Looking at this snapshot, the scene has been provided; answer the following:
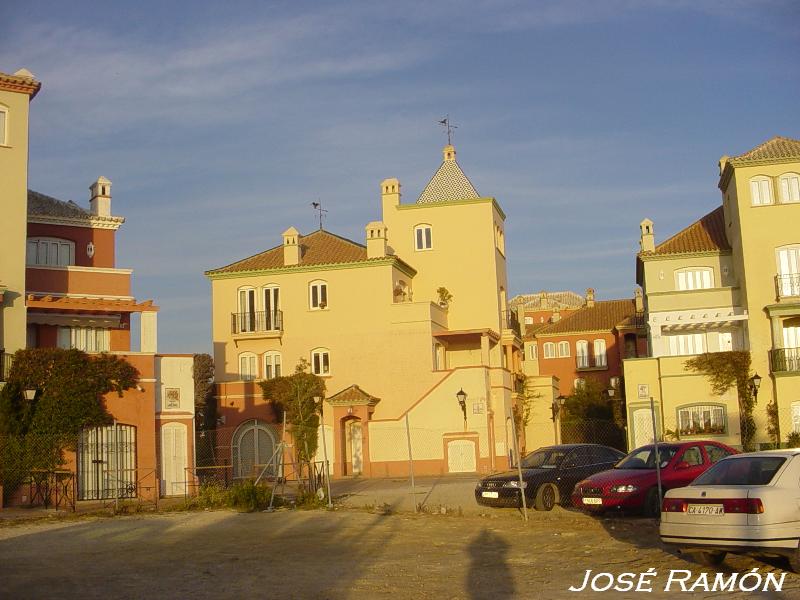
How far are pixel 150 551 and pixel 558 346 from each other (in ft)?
182

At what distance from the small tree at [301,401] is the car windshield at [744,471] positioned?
27.1 meters

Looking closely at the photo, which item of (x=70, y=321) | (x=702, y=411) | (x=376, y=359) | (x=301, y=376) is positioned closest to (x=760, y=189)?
(x=702, y=411)

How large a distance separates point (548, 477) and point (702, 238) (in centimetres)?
2780

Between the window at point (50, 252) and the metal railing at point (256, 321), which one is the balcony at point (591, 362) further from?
the window at point (50, 252)

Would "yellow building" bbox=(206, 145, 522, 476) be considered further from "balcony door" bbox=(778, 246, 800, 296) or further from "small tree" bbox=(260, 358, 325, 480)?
"balcony door" bbox=(778, 246, 800, 296)

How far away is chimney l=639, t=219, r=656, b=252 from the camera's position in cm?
4575

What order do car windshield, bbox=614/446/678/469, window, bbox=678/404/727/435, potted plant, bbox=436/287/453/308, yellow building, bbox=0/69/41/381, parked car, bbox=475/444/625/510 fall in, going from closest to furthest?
car windshield, bbox=614/446/678/469, parked car, bbox=475/444/625/510, yellow building, bbox=0/69/41/381, window, bbox=678/404/727/435, potted plant, bbox=436/287/453/308

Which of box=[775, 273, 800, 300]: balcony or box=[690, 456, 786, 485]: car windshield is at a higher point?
box=[775, 273, 800, 300]: balcony

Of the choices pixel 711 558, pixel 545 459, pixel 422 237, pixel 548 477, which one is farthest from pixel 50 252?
pixel 711 558

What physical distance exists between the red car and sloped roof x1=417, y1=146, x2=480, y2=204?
1190 inches

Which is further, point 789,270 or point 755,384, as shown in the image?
point 789,270

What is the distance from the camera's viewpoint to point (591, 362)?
67.6 m

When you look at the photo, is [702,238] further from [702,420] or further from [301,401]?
[301,401]

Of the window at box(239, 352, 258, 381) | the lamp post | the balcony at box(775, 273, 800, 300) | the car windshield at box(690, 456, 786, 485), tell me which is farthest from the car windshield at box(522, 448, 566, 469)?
the window at box(239, 352, 258, 381)
